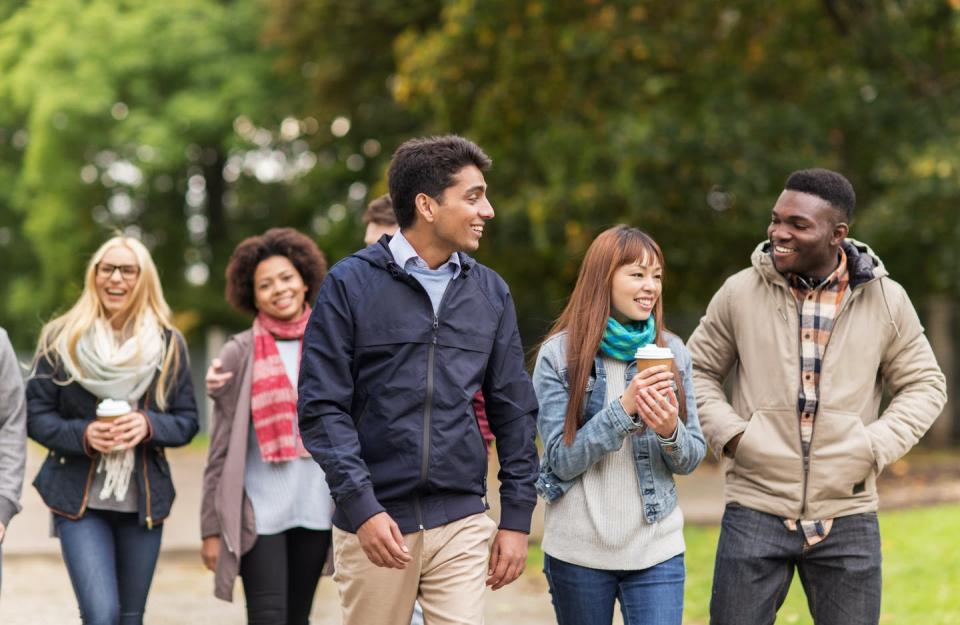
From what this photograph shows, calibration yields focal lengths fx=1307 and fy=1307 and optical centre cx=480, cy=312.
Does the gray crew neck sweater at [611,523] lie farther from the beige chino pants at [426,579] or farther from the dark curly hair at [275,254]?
the dark curly hair at [275,254]

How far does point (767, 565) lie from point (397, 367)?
5.43 ft

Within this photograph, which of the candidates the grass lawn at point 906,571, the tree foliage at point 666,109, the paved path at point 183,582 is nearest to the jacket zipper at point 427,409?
the paved path at point 183,582

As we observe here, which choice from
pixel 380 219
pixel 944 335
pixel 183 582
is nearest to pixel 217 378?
pixel 380 219

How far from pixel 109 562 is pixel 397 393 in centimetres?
A: 199

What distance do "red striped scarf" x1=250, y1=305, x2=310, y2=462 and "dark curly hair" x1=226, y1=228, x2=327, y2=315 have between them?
216 mm

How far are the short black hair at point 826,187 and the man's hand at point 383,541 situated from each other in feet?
6.36

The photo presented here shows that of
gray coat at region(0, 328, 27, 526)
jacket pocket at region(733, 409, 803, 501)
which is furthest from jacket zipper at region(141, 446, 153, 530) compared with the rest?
jacket pocket at region(733, 409, 803, 501)

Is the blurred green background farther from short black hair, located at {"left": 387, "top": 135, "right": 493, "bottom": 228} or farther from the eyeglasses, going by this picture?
short black hair, located at {"left": 387, "top": 135, "right": 493, "bottom": 228}

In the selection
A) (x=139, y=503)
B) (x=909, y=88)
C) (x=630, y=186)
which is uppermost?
(x=909, y=88)

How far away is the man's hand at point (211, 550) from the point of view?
5.49 metres

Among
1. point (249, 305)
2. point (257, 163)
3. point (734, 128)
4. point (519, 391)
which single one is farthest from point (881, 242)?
point (257, 163)

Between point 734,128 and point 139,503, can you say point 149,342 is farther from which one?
point 734,128

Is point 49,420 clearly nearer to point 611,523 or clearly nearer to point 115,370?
point 115,370

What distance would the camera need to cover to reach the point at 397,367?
155 inches
